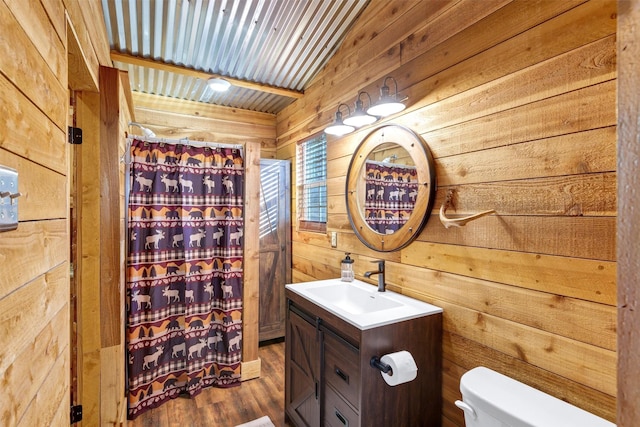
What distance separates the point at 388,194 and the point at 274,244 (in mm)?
1738

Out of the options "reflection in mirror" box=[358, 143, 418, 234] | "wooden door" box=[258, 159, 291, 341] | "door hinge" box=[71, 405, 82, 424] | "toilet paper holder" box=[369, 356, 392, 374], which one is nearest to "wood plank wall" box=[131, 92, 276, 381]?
"wooden door" box=[258, 159, 291, 341]

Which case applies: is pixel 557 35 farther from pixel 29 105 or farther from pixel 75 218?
pixel 75 218

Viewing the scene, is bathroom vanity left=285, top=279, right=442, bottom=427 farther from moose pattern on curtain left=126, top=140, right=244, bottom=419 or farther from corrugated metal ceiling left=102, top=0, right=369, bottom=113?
corrugated metal ceiling left=102, top=0, right=369, bottom=113

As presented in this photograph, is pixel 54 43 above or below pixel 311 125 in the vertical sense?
below

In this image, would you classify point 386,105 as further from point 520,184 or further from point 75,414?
point 75,414

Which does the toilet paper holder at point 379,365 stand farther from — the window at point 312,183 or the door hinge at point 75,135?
the door hinge at point 75,135

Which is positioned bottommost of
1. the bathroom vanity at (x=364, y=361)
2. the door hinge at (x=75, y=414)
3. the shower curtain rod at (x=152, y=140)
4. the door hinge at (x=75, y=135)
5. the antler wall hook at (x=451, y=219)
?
the door hinge at (x=75, y=414)

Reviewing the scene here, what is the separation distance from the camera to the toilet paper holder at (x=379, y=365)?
1.32 metres

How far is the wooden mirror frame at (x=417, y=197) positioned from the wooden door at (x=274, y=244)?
125 centimetres

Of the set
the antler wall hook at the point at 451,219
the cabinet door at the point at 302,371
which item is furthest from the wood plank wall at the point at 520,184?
the cabinet door at the point at 302,371

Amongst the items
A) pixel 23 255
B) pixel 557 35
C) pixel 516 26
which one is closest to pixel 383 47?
pixel 516 26

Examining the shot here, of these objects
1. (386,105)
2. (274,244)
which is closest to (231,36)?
(386,105)

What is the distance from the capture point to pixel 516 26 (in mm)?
1295

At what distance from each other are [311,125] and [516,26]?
6.36 ft
